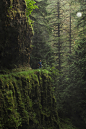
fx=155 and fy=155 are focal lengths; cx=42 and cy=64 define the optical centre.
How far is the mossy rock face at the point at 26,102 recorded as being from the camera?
271 inches

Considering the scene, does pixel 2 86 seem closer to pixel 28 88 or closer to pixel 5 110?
pixel 5 110

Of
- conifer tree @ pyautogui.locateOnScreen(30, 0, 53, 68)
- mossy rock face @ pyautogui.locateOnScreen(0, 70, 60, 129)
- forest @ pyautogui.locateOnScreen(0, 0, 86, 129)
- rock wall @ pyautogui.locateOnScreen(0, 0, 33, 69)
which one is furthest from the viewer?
conifer tree @ pyautogui.locateOnScreen(30, 0, 53, 68)

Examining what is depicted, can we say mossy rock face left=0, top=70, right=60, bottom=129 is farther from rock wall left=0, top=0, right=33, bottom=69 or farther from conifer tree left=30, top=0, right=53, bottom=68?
conifer tree left=30, top=0, right=53, bottom=68

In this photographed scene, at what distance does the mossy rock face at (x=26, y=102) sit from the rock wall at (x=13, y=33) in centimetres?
162

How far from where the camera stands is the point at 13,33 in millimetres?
10555

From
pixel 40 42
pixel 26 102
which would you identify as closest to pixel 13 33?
pixel 26 102

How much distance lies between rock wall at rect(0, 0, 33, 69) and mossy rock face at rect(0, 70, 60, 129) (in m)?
1.62

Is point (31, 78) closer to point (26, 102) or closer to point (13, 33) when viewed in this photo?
point (26, 102)

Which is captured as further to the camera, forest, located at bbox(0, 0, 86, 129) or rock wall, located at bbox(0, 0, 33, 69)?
rock wall, located at bbox(0, 0, 33, 69)

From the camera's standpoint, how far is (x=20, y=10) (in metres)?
11.5

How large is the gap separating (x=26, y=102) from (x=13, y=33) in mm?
4684

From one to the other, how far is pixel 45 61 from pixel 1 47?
812 cm

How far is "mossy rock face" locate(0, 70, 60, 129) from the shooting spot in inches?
271

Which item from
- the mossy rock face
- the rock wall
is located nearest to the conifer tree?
the mossy rock face
